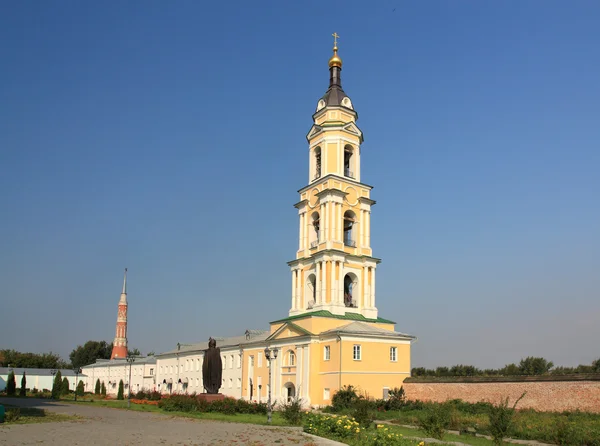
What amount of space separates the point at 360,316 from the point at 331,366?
5.37 metres

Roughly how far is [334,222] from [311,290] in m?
5.78

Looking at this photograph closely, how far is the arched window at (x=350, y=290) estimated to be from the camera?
142 ft

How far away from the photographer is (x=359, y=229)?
44281 mm

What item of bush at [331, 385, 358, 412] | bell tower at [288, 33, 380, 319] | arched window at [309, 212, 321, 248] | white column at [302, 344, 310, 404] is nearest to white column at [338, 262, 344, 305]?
bell tower at [288, 33, 380, 319]

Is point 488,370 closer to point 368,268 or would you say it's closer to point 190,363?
point 368,268

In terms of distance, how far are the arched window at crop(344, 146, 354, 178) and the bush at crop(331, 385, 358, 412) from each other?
683 inches

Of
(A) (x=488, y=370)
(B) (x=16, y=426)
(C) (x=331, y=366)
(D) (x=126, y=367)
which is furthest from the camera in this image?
(D) (x=126, y=367)

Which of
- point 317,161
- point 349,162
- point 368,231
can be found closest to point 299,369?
point 368,231

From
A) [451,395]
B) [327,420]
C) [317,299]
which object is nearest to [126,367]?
[317,299]

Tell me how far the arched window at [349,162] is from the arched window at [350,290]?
26.5ft

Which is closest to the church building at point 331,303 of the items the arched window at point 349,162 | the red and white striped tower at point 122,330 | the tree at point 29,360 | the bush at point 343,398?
the arched window at point 349,162

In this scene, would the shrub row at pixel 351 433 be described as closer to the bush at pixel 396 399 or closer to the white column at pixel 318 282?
the bush at pixel 396 399

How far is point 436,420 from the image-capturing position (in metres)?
16.7

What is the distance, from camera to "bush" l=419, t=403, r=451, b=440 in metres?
16.7
